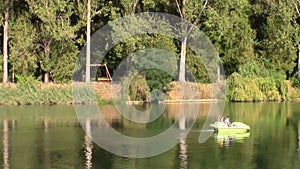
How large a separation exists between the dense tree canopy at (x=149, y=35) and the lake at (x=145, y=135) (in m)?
12.8

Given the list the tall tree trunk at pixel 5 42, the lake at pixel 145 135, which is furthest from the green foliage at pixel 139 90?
the tall tree trunk at pixel 5 42

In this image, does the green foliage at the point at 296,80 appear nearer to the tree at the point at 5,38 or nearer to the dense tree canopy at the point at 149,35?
the dense tree canopy at the point at 149,35

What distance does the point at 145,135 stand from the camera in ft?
120

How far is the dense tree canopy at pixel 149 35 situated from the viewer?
61.3m

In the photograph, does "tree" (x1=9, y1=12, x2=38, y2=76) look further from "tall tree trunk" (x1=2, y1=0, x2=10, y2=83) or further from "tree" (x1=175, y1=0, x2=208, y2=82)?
"tree" (x1=175, y1=0, x2=208, y2=82)

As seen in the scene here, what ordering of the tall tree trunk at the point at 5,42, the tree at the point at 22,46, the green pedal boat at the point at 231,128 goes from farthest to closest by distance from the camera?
the tree at the point at 22,46, the tall tree trunk at the point at 5,42, the green pedal boat at the point at 231,128

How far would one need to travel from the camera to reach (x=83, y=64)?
64625 mm

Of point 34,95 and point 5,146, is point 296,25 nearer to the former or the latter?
point 34,95

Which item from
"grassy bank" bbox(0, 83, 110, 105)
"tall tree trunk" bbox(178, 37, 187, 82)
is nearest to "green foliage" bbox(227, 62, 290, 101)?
"tall tree trunk" bbox(178, 37, 187, 82)

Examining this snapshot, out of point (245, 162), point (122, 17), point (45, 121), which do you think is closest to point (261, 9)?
point (122, 17)

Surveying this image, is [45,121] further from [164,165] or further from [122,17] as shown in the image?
[122,17]

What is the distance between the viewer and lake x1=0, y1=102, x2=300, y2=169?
89.6ft

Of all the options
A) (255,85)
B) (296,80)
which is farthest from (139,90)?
(296,80)

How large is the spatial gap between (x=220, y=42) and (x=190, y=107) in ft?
53.4
